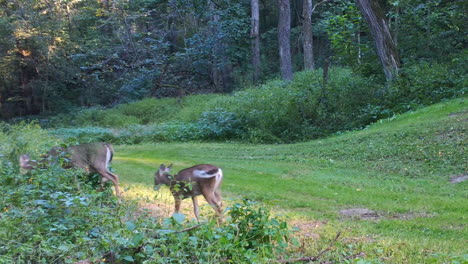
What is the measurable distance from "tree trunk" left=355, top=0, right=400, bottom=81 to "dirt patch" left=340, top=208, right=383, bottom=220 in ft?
36.6

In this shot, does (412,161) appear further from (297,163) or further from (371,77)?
(371,77)

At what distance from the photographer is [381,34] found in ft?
62.4

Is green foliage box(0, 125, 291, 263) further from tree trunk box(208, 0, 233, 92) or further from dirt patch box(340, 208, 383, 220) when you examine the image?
tree trunk box(208, 0, 233, 92)

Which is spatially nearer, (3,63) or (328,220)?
(328,220)

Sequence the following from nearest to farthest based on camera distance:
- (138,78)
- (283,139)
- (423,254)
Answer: (423,254) < (283,139) < (138,78)

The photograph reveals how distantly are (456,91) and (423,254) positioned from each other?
12.2 metres

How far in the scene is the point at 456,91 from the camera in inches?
659

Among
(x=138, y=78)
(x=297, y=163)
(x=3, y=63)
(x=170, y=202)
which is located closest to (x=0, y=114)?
(x=3, y=63)

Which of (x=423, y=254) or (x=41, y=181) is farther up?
(x=41, y=181)

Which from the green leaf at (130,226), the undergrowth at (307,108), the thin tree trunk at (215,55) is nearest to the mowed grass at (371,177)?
the undergrowth at (307,108)

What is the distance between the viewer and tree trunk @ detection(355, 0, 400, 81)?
62.0 ft

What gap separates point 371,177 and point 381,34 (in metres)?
9.29

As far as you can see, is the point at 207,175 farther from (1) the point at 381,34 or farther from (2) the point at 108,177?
(1) the point at 381,34

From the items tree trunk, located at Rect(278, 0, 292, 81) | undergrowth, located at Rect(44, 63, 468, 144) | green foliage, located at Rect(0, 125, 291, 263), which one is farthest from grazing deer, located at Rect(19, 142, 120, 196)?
tree trunk, located at Rect(278, 0, 292, 81)
